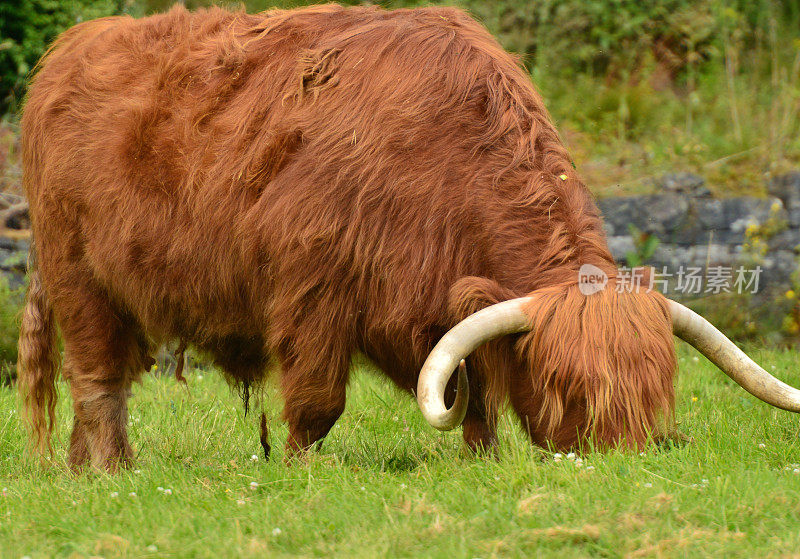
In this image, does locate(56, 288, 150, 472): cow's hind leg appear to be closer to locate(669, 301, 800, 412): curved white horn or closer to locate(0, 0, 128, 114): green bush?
locate(669, 301, 800, 412): curved white horn

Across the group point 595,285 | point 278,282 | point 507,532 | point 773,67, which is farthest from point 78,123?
point 773,67

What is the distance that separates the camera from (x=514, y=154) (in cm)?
388

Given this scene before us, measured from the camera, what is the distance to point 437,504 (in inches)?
130

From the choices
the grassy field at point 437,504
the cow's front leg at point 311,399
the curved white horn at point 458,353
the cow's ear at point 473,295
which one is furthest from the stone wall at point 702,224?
the curved white horn at point 458,353

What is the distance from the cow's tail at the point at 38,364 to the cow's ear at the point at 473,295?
2289mm

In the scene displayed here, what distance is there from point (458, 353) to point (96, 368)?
2.06 m

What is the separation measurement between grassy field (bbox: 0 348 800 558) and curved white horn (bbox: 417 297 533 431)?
265 mm

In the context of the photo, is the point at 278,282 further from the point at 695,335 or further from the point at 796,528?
the point at 796,528

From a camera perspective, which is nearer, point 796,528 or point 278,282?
point 796,528

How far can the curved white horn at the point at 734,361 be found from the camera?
3.56 m

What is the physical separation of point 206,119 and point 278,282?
0.84m

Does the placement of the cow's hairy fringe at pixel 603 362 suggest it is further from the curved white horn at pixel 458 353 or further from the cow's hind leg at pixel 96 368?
the cow's hind leg at pixel 96 368

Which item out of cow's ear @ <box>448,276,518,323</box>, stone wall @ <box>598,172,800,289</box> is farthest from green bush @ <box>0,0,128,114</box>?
cow's ear @ <box>448,276,518,323</box>

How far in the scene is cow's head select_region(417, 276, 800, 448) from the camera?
3.39 metres
